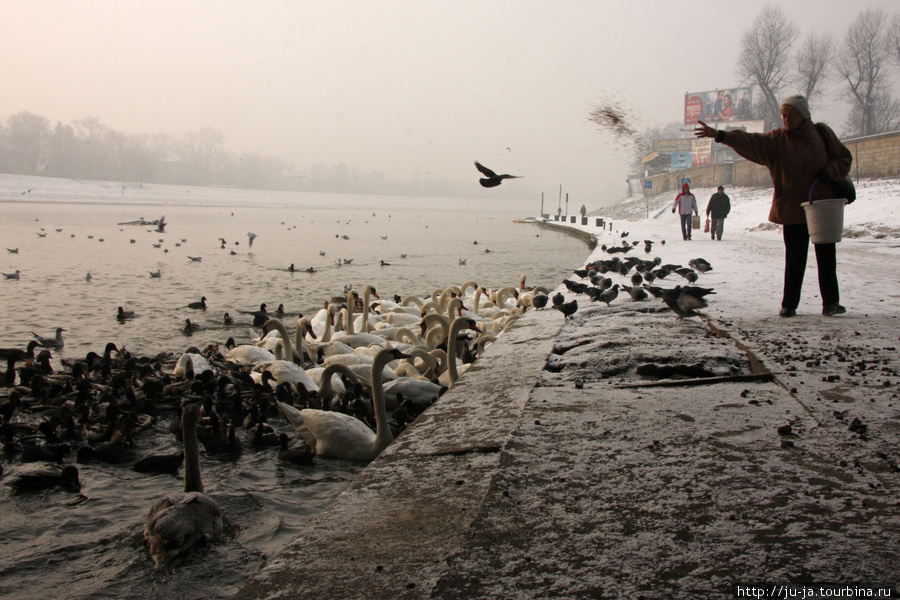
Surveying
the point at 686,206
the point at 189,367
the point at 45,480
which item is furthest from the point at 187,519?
the point at 686,206

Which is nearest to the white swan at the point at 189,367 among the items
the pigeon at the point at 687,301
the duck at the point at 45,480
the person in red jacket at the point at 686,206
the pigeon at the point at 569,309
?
the duck at the point at 45,480

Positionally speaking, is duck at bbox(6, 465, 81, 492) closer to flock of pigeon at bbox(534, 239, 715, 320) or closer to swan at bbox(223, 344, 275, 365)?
swan at bbox(223, 344, 275, 365)

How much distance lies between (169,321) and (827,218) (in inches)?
407

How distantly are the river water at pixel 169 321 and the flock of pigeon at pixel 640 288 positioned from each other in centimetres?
348

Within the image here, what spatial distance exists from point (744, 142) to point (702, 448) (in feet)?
13.0

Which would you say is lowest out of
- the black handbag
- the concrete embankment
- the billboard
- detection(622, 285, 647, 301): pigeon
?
the concrete embankment

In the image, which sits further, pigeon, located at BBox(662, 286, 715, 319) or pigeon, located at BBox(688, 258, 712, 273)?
pigeon, located at BBox(688, 258, 712, 273)

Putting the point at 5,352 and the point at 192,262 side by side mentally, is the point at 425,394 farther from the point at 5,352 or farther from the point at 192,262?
the point at 192,262

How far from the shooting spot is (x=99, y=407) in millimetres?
6004

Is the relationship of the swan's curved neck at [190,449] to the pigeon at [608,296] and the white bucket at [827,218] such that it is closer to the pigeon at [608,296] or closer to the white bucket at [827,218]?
the white bucket at [827,218]

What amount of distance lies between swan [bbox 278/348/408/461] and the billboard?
7054 centimetres

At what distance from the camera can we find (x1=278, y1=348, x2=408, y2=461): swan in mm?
4875

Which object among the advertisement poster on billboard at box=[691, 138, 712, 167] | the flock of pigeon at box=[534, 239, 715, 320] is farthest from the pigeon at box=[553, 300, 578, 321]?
the advertisement poster on billboard at box=[691, 138, 712, 167]

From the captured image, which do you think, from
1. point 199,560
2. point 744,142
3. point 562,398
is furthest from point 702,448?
point 744,142
